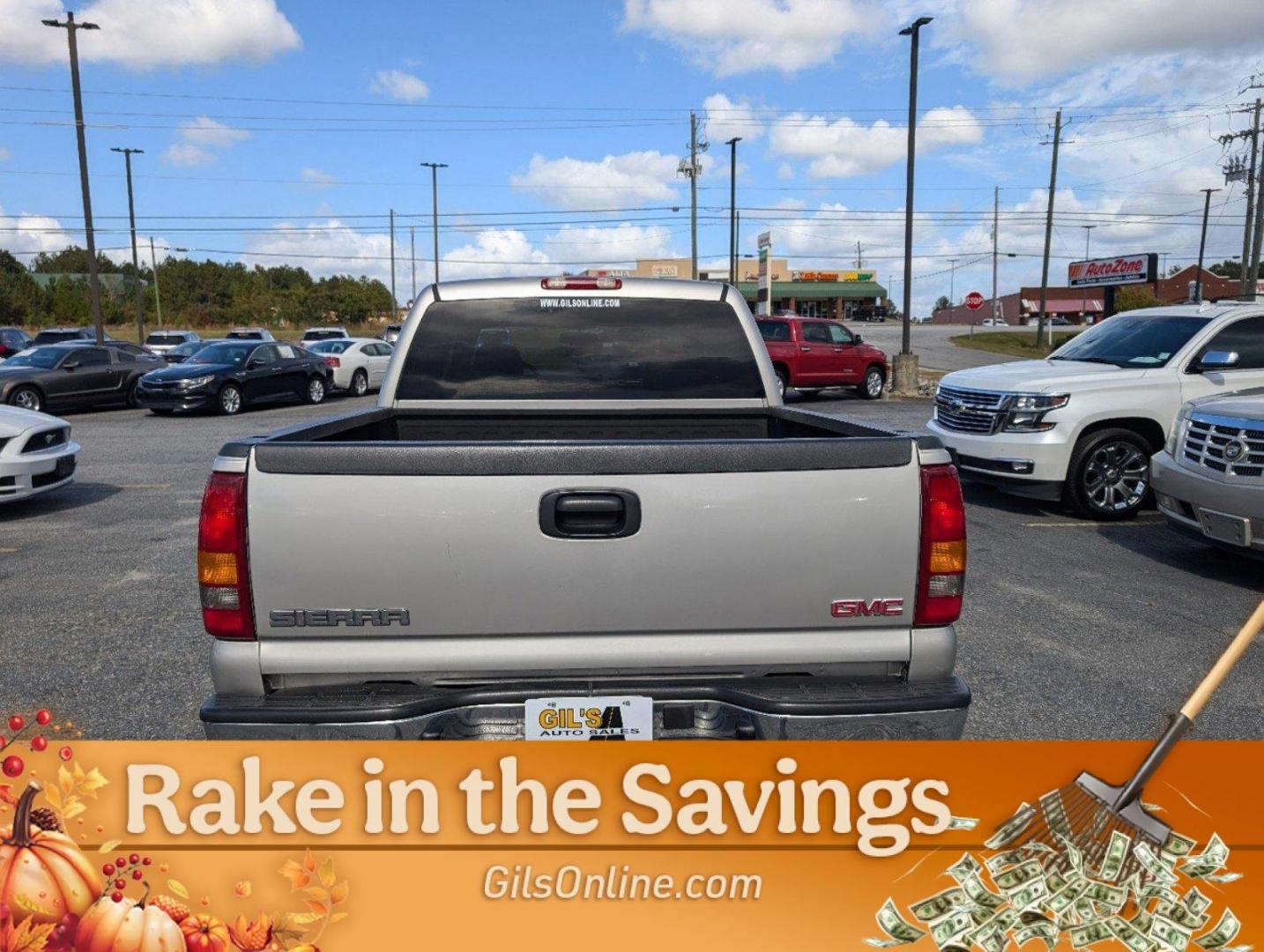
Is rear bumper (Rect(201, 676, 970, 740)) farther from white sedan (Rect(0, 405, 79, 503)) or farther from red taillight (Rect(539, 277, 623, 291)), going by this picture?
white sedan (Rect(0, 405, 79, 503))

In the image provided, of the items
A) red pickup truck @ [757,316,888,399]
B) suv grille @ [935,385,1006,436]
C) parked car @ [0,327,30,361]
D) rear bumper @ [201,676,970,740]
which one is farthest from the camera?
parked car @ [0,327,30,361]

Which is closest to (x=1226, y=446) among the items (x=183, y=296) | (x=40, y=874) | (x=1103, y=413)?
(x=1103, y=413)

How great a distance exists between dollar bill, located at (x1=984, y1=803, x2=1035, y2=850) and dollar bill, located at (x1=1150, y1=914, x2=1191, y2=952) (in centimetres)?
32

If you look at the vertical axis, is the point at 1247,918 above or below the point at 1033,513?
above

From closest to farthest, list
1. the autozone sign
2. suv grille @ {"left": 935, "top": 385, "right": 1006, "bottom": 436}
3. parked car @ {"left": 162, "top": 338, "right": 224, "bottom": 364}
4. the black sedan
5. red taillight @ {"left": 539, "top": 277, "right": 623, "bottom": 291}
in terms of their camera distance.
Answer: red taillight @ {"left": 539, "top": 277, "right": 623, "bottom": 291} → suv grille @ {"left": 935, "top": 385, "right": 1006, "bottom": 436} → the black sedan → parked car @ {"left": 162, "top": 338, "right": 224, "bottom": 364} → the autozone sign

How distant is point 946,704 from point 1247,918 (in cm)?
79

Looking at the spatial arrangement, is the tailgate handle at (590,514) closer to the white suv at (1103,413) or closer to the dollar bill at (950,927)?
the dollar bill at (950,927)

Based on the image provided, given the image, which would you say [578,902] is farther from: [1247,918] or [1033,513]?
[1033,513]

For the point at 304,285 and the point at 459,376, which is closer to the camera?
the point at 459,376

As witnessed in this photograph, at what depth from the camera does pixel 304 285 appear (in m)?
109

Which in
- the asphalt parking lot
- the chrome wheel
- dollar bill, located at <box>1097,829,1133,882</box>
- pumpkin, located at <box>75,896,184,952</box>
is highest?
dollar bill, located at <box>1097,829,1133,882</box>

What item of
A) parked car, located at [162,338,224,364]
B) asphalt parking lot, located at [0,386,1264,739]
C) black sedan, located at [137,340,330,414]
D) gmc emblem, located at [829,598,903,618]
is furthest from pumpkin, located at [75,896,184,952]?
parked car, located at [162,338,224,364]

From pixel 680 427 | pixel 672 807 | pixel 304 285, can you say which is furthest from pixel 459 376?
pixel 304 285

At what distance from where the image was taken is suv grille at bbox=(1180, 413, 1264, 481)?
6.80 m
